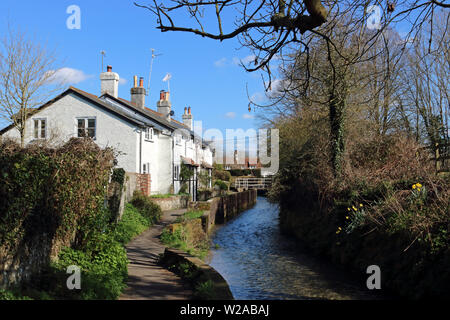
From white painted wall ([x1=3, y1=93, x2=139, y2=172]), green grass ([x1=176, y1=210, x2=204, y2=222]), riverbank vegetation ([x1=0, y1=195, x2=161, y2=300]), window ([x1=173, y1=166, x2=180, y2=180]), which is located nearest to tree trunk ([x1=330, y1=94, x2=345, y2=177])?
green grass ([x1=176, y1=210, x2=204, y2=222])

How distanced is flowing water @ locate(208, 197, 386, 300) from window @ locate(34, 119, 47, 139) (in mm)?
14338

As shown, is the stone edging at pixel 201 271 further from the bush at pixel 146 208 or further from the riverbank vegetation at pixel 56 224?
the bush at pixel 146 208

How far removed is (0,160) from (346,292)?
8.72 metres

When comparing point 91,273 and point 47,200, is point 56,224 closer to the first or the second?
point 47,200

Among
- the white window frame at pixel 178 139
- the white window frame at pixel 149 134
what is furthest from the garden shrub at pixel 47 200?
the white window frame at pixel 178 139

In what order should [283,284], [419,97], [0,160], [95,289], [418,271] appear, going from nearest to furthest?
[0,160], [95,289], [418,271], [283,284], [419,97]

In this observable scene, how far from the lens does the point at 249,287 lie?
10.9 metres

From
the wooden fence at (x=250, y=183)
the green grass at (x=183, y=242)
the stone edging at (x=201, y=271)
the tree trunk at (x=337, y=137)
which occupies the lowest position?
the green grass at (x=183, y=242)

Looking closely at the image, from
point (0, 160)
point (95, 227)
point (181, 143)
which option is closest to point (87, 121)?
point (181, 143)

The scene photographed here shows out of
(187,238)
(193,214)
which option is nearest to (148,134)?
(193,214)

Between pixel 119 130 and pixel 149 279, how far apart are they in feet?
60.2

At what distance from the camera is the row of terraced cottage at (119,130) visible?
1032 inches

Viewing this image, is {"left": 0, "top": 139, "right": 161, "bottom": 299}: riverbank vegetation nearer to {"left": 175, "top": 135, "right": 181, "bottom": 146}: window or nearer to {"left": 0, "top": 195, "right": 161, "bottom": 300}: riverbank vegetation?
{"left": 0, "top": 195, "right": 161, "bottom": 300}: riverbank vegetation
